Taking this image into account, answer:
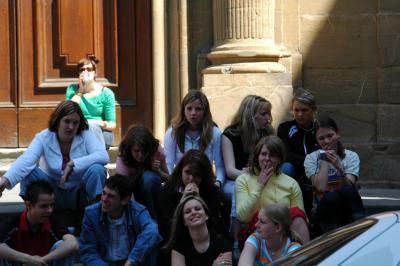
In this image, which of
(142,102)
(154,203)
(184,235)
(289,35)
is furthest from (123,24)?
(184,235)

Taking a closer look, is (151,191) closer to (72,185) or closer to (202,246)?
(72,185)

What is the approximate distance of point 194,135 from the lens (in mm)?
8594

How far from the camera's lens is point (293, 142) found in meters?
8.55

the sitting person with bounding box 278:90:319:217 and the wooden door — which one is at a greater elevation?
the wooden door

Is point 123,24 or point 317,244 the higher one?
point 123,24

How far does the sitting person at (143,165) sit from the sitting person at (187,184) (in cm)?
13

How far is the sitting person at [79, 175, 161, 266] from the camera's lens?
24.4 feet

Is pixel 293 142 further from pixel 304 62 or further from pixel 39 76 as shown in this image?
pixel 39 76

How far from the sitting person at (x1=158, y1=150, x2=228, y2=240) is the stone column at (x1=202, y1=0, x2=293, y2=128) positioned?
242 cm

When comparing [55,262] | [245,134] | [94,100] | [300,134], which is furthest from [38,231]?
[94,100]

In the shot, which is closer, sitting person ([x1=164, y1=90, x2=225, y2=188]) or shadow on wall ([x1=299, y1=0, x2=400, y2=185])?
sitting person ([x1=164, y1=90, x2=225, y2=188])

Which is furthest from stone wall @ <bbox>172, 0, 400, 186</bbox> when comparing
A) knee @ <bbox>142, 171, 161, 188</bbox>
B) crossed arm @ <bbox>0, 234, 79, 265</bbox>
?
crossed arm @ <bbox>0, 234, 79, 265</bbox>

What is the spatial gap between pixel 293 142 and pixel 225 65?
2.05 m

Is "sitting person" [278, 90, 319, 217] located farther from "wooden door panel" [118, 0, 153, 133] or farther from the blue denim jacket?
"wooden door panel" [118, 0, 153, 133]
